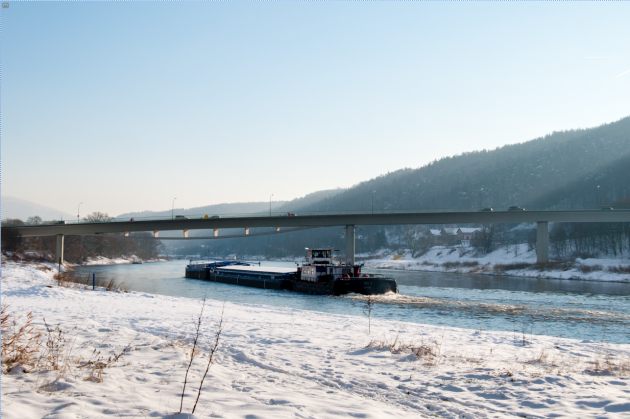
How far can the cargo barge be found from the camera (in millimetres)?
44938

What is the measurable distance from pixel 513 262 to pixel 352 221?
31716mm

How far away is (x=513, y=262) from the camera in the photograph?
265 ft

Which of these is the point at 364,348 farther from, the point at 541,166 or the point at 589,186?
the point at 541,166

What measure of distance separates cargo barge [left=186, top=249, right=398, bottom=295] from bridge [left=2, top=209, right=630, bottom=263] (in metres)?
13.9

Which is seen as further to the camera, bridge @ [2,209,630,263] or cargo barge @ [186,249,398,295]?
bridge @ [2,209,630,263]

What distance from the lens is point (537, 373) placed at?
32.2 feet

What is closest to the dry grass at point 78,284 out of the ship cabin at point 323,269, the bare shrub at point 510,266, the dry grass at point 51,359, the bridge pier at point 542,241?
the dry grass at point 51,359

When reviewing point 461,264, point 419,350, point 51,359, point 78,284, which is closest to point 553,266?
point 461,264

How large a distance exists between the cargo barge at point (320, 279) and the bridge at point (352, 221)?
13862mm

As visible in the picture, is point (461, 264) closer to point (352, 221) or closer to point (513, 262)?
point (513, 262)

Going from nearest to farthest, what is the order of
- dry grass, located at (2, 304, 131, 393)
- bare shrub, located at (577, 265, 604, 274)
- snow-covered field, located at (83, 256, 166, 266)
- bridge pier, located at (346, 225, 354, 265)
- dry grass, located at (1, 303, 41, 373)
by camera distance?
dry grass, located at (2, 304, 131, 393) → dry grass, located at (1, 303, 41, 373) → bare shrub, located at (577, 265, 604, 274) → bridge pier, located at (346, 225, 354, 265) → snow-covered field, located at (83, 256, 166, 266)

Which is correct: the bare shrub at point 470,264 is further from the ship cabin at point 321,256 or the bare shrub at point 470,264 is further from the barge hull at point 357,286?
the barge hull at point 357,286

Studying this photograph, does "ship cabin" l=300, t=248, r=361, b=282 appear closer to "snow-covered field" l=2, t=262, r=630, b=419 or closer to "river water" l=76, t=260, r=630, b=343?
"river water" l=76, t=260, r=630, b=343

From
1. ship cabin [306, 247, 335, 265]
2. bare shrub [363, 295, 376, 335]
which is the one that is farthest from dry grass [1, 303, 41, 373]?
ship cabin [306, 247, 335, 265]
